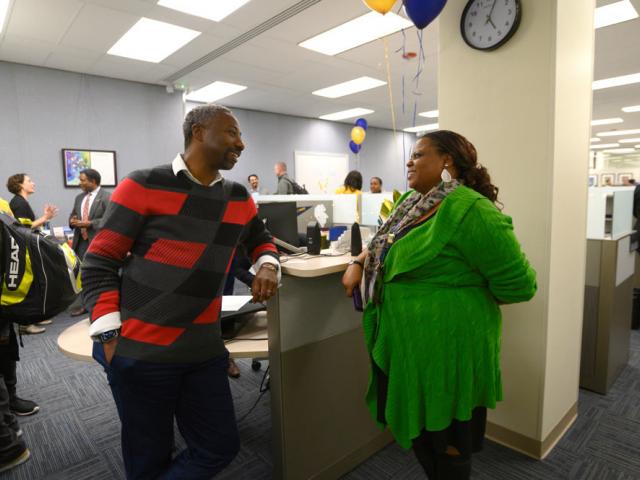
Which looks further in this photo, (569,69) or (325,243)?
(325,243)

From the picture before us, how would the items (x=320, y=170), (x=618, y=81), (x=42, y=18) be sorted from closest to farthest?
(x=42, y=18) → (x=618, y=81) → (x=320, y=170)

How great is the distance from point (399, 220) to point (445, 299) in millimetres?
304

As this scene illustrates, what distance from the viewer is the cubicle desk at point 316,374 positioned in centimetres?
148

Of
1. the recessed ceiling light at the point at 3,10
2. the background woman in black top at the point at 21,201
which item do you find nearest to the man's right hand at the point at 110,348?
the background woman in black top at the point at 21,201

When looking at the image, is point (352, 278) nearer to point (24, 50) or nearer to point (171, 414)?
point (171, 414)

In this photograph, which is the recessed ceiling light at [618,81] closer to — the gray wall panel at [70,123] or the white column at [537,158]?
the white column at [537,158]

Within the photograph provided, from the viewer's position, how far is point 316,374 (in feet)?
5.25

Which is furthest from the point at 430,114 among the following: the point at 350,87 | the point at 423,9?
the point at 423,9

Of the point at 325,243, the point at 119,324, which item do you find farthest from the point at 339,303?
the point at 119,324

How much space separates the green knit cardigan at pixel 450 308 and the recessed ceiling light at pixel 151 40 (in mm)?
3625

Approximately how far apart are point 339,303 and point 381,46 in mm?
3526

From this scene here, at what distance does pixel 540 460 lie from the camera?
1794 millimetres

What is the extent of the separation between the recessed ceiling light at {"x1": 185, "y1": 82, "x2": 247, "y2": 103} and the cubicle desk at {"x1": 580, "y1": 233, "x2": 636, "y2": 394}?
4952 mm

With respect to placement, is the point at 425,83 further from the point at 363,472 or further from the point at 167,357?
the point at 167,357
